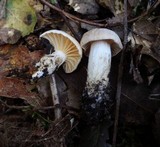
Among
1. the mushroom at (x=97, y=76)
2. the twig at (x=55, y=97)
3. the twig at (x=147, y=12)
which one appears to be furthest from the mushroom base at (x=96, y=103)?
the twig at (x=147, y=12)

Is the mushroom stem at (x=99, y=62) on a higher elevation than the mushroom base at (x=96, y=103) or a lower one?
higher

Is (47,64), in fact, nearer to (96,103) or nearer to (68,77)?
(68,77)

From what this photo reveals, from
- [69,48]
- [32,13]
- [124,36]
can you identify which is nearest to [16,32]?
[32,13]

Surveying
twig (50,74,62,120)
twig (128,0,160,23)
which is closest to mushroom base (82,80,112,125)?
twig (50,74,62,120)

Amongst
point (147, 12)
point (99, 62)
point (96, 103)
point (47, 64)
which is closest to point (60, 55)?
point (47, 64)

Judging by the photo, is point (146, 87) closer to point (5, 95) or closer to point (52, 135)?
point (52, 135)

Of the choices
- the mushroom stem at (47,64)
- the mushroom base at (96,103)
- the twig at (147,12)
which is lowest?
the mushroom base at (96,103)

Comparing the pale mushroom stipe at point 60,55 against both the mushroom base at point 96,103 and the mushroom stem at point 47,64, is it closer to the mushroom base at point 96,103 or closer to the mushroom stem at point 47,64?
the mushroom stem at point 47,64
